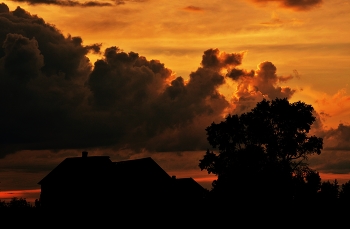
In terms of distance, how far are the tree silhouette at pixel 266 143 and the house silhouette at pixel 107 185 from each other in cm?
1310

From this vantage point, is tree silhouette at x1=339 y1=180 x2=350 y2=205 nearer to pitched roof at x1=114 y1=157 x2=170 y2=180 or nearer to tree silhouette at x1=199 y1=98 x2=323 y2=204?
tree silhouette at x1=199 y1=98 x2=323 y2=204

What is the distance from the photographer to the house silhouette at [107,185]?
10700cm

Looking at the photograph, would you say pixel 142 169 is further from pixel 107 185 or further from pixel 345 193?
pixel 345 193

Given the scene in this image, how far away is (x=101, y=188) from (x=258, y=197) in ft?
118

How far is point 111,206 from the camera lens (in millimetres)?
104625

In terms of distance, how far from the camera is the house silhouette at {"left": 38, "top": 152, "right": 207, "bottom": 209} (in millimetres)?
107000

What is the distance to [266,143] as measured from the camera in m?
94.6

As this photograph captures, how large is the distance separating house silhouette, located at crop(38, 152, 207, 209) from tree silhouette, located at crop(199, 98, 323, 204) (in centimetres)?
1310

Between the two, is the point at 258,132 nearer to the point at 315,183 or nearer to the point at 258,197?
the point at 315,183

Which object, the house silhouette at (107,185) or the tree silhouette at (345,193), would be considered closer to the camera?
the tree silhouette at (345,193)

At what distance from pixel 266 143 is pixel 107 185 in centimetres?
2816

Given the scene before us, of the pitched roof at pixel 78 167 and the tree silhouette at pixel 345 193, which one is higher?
the pitched roof at pixel 78 167

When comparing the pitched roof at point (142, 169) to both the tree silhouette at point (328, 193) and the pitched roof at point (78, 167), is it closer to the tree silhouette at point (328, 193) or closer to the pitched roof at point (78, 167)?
the pitched roof at point (78, 167)

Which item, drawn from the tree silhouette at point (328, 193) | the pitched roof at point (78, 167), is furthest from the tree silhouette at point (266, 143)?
the pitched roof at point (78, 167)
